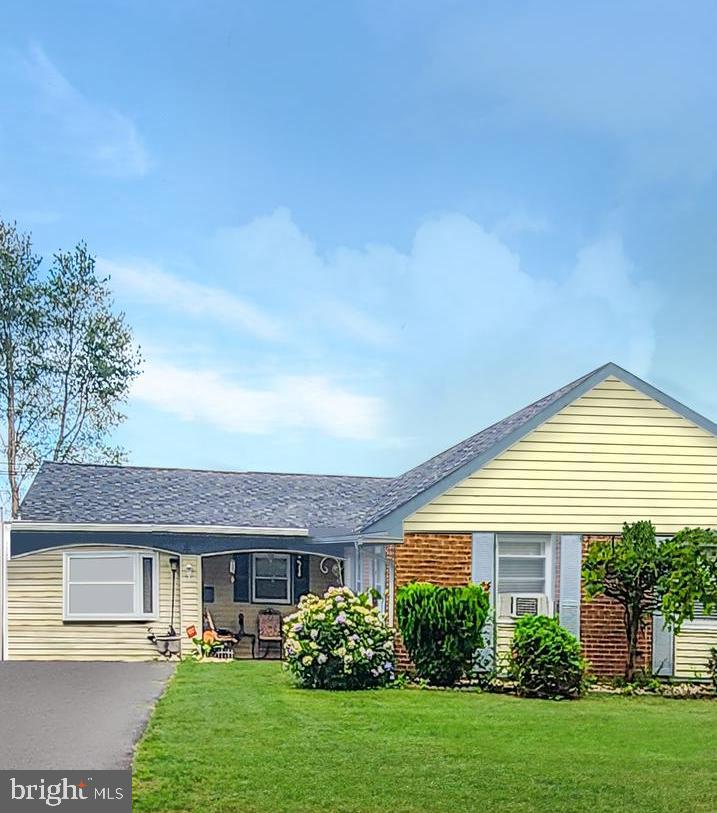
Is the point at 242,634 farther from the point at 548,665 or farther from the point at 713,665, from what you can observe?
the point at 713,665

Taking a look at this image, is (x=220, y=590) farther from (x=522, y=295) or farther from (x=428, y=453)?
(x=522, y=295)

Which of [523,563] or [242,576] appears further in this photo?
[242,576]

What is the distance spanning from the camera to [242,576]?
26922 millimetres

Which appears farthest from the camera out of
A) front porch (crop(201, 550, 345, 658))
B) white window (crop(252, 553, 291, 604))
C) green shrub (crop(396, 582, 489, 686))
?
white window (crop(252, 553, 291, 604))

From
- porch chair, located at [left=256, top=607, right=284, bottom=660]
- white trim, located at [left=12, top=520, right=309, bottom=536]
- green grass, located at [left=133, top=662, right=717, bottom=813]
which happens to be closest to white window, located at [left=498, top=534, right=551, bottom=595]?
green grass, located at [left=133, top=662, right=717, bottom=813]

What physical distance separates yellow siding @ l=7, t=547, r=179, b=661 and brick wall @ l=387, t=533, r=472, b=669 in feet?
22.8

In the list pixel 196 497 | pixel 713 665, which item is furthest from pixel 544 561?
pixel 196 497

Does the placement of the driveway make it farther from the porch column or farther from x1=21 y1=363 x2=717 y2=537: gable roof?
x1=21 y1=363 x2=717 y2=537: gable roof

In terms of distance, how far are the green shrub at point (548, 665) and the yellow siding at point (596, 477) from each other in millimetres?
2375

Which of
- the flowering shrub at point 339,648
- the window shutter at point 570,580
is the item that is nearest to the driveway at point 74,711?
the flowering shrub at point 339,648

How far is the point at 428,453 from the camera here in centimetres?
2869

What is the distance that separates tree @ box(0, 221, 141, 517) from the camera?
37656 mm

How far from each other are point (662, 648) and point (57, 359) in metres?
23.7

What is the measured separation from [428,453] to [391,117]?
11.0 meters
